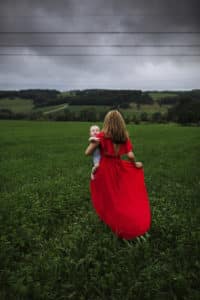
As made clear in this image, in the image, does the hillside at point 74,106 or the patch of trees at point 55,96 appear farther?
the hillside at point 74,106

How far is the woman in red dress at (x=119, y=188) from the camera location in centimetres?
550

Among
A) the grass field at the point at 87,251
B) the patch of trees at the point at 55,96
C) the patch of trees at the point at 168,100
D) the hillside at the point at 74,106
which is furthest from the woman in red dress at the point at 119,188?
the patch of trees at the point at 168,100

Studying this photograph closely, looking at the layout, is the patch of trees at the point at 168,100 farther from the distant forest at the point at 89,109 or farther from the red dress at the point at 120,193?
Answer: the red dress at the point at 120,193

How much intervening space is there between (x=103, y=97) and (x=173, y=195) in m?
41.4

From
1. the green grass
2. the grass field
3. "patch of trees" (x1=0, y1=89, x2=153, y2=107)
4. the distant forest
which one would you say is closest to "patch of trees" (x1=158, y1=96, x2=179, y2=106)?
the distant forest

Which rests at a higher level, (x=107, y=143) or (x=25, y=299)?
(x=107, y=143)

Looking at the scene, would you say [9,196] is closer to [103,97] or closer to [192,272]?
[192,272]

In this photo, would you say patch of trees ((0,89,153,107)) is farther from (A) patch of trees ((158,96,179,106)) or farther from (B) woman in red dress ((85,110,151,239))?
(B) woman in red dress ((85,110,151,239))

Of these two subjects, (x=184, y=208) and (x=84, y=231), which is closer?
(x=84, y=231)

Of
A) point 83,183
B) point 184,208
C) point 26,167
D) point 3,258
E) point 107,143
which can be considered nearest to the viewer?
point 3,258

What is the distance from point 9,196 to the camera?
341 inches

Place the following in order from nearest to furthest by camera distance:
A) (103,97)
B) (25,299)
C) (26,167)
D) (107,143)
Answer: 1. (25,299)
2. (107,143)
3. (26,167)
4. (103,97)

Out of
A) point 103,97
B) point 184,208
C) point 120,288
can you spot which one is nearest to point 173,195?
point 184,208

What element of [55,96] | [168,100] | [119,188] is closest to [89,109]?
[55,96]
